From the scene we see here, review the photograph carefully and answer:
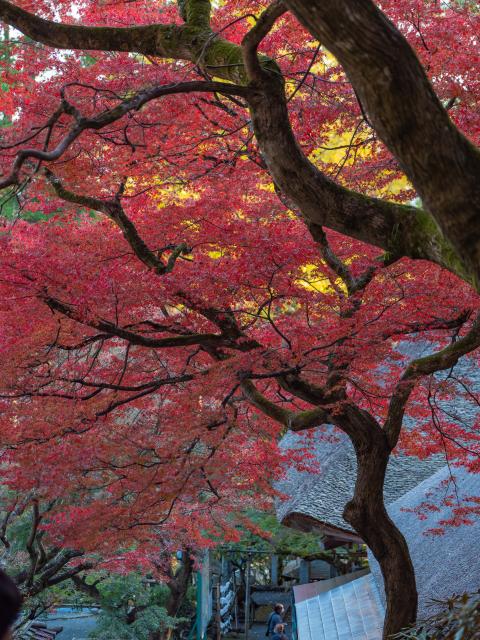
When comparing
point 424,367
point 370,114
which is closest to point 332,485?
point 424,367

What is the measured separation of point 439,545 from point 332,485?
9.10ft

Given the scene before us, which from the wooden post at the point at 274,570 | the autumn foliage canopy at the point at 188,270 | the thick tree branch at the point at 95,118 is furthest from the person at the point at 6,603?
the wooden post at the point at 274,570

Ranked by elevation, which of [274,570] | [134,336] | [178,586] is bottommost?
[178,586]

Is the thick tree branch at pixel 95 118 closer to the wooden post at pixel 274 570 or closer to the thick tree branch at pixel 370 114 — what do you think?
the thick tree branch at pixel 370 114

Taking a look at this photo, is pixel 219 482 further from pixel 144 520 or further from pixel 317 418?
pixel 317 418

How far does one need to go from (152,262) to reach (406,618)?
12.4 feet

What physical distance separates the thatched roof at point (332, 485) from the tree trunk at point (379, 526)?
215 cm

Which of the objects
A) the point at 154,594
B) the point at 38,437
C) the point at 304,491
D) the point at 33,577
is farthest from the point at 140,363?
the point at 154,594

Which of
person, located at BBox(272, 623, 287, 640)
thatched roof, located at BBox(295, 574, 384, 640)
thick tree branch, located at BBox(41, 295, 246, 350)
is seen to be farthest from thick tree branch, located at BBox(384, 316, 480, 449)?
person, located at BBox(272, 623, 287, 640)

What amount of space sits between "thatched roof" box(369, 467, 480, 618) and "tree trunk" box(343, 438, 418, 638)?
31 centimetres

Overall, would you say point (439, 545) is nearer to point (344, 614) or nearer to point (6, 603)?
point (344, 614)

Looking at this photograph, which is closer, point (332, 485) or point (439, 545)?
point (439, 545)

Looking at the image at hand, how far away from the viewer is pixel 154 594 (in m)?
13.7

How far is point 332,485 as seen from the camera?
33.1 ft
